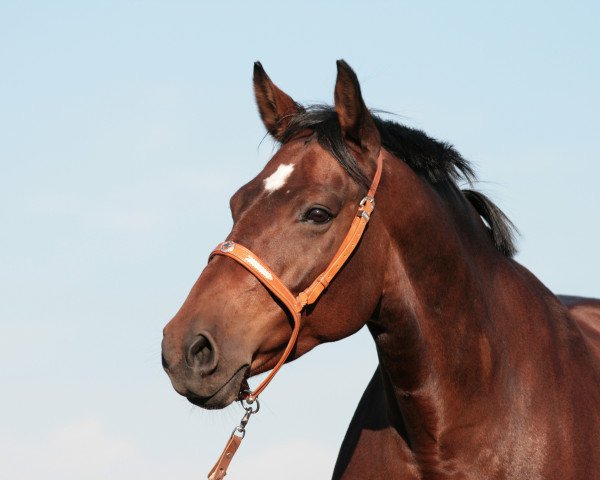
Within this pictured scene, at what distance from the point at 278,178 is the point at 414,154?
0.92 meters

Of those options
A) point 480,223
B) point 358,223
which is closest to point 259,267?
point 358,223

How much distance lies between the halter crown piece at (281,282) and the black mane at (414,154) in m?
0.22

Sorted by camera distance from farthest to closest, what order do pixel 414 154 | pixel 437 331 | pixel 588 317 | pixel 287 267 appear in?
1. pixel 588 317
2. pixel 414 154
3. pixel 437 331
4. pixel 287 267

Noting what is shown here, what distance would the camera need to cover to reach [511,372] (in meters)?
6.04

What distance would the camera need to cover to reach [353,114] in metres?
5.85

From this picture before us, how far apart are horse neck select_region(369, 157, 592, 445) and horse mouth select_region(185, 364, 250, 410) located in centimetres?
93

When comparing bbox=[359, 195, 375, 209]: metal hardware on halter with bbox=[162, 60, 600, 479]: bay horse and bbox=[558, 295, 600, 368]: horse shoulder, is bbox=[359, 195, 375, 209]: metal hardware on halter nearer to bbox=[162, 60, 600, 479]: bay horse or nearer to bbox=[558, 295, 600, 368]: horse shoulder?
bbox=[162, 60, 600, 479]: bay horse

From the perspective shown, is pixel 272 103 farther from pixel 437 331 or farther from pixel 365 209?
pixel 437 331

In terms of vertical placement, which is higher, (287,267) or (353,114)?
(353,114)

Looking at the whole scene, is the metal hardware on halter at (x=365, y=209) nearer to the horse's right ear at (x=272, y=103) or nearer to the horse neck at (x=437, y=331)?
the horse neck at (x=437, y=331)

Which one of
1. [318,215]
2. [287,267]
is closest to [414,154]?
[318,215]

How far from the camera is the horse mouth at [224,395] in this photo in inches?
209

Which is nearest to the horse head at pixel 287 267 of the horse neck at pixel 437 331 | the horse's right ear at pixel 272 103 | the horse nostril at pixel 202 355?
the horse nostril at pixel 202 355

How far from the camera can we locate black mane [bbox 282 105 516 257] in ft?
19.2
